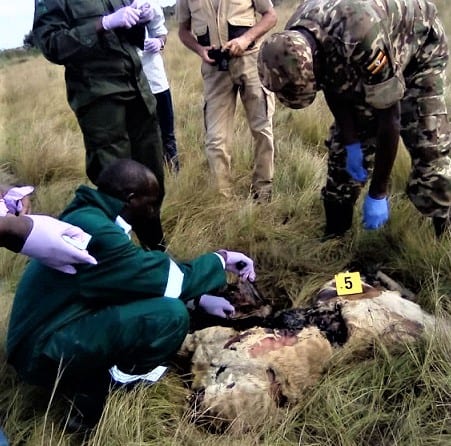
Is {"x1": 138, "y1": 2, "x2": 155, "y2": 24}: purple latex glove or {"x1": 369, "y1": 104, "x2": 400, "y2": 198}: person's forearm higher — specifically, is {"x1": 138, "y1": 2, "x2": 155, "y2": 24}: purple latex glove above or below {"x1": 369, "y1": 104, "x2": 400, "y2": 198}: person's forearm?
above

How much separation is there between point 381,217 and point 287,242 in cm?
65

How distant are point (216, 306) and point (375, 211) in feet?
2.92

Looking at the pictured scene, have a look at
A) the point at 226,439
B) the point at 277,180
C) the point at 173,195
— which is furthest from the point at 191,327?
the point at 277,180

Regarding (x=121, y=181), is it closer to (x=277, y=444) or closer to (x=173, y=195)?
(x=277, y=444)

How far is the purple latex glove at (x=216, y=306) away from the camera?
290 centimetres

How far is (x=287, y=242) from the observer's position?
3.69 metres

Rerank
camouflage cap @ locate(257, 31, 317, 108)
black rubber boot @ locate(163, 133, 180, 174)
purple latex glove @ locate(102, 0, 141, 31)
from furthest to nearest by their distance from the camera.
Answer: black rubber boot @ locate(163, 133, 180, 174), purple latex glove @ locate(102, 0, 141, 31), camouflage cap @ locate(257, 31, 317, 108)

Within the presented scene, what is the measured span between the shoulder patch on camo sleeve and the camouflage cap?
0.24 metres

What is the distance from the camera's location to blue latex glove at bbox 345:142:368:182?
3.19m

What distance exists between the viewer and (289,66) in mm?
2717

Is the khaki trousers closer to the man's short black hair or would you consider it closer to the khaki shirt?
the khaki shirt

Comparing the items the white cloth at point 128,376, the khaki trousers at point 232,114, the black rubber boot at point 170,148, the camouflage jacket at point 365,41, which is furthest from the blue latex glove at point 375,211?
the black rubber boot at point 170,148

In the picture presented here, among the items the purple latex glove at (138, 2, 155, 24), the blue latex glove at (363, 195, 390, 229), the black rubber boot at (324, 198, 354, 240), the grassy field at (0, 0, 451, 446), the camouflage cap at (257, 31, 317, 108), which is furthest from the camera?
the black rubber boot at (324, 198, 354, 240)

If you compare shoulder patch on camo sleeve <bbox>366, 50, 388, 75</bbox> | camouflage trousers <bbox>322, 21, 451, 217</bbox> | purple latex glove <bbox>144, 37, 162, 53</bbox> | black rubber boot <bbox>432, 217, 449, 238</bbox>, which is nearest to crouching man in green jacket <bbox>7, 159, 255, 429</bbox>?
shoulder patch on camo sleeve <bbox>366, 50, 388, 75</bbox>
